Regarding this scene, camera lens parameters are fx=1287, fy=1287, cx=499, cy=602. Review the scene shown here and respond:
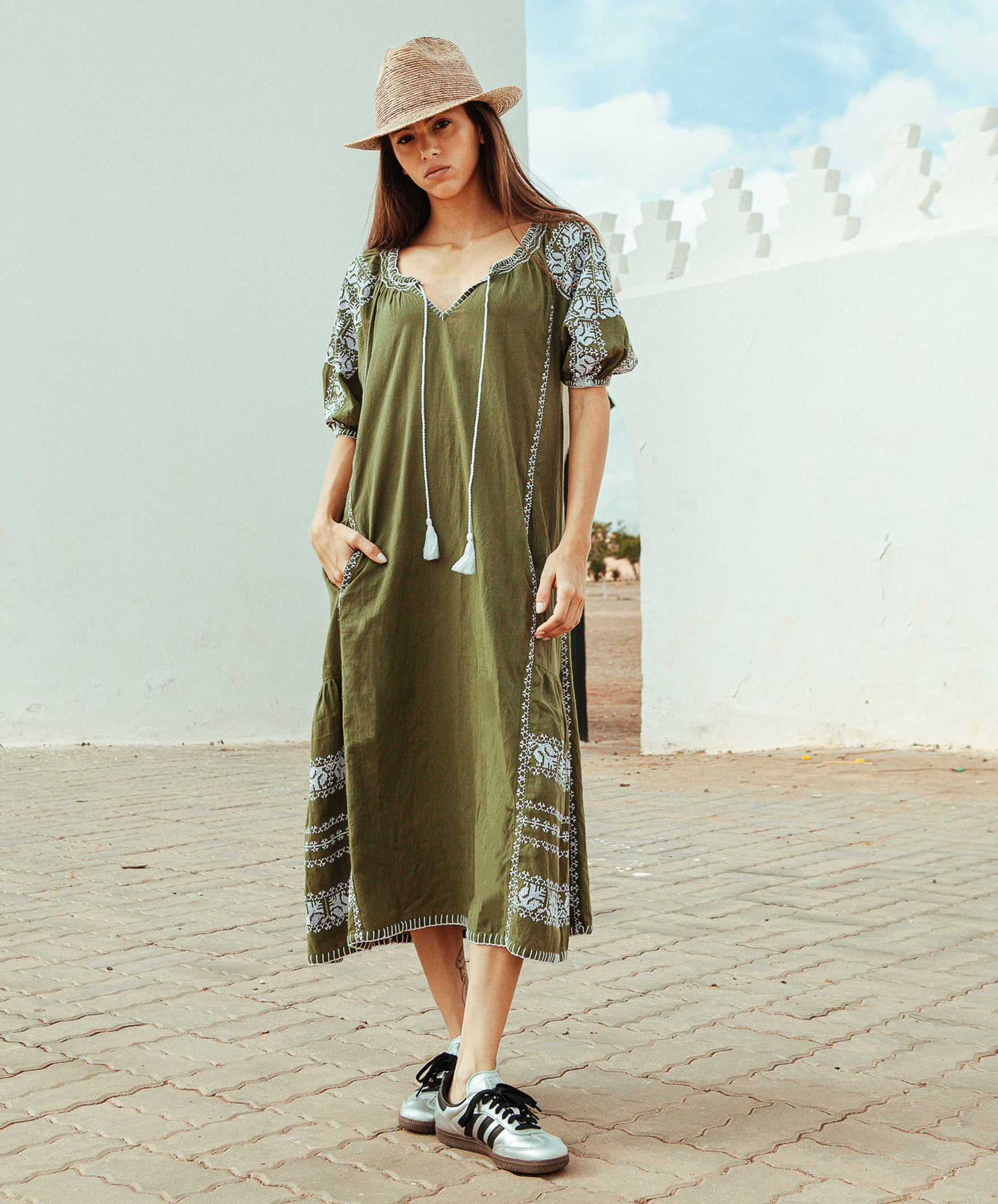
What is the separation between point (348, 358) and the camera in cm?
259

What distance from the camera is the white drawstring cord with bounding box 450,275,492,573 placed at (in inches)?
91.1

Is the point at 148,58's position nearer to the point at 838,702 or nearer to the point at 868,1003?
the point at 838,702

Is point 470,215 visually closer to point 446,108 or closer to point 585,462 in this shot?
point 446,108

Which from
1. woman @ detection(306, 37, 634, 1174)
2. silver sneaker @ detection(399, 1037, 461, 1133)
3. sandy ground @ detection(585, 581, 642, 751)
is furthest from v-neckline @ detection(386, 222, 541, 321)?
sandy ground @ detection(585, 581, 642, 751)

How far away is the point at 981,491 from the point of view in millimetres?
7879

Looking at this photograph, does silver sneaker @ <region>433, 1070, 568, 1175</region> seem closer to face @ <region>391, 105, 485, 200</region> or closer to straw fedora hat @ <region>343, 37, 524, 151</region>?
face @ <region>391, 105, 485, 200</region>

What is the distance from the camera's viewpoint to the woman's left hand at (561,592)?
231 centimetres

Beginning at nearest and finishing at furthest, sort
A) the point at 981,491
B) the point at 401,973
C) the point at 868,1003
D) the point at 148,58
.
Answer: the point at 868,1003, the point at 401,973, the point at 981,491, the point at 148,58

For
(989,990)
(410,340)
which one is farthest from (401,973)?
(410,340)

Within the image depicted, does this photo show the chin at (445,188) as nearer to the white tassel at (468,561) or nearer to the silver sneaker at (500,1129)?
the white tassel at (468,561)

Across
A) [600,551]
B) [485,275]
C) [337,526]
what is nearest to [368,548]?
[337,526]

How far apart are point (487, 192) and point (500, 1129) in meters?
1.73

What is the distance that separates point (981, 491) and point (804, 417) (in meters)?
1.39

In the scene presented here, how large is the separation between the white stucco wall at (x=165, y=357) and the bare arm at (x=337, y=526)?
6375mm
